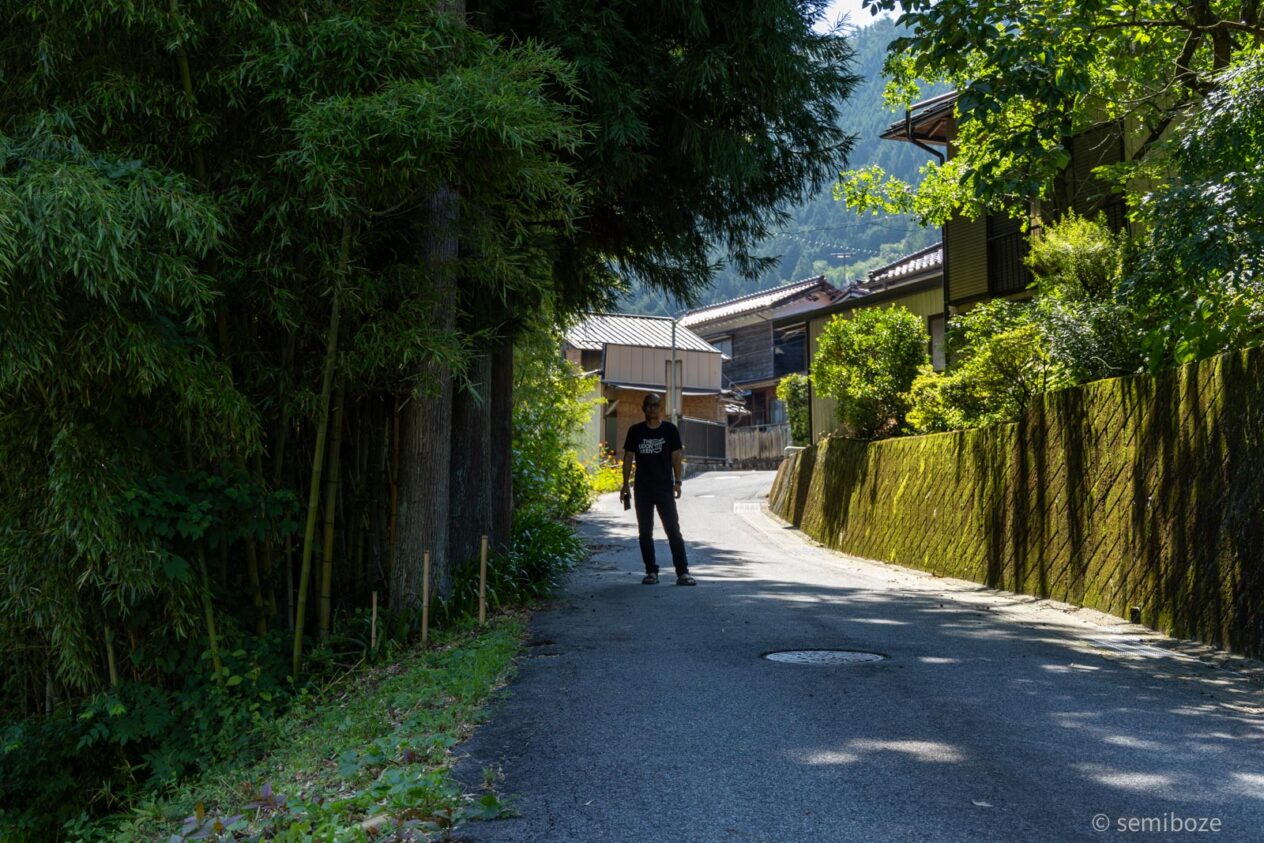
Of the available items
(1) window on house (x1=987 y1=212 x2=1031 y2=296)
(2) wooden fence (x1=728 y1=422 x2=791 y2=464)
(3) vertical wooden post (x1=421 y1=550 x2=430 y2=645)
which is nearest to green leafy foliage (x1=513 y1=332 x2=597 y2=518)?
(3) vertical wooden post (x1=421 y1=550 x2=430 y2=645)

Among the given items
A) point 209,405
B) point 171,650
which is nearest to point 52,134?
point 209,405

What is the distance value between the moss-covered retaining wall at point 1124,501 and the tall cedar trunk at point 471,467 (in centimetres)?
523

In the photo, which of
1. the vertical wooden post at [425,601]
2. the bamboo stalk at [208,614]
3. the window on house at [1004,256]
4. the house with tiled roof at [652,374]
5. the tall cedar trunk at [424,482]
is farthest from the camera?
the house with tiled roof at [652,374]

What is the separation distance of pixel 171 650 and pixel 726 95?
6055 millimetres

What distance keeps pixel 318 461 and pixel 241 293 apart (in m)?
1.17

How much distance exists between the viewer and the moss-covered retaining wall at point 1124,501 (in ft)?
22.9

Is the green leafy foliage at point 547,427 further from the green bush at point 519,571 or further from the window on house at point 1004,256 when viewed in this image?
the window on house at point 1004,256

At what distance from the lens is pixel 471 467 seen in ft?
33.2

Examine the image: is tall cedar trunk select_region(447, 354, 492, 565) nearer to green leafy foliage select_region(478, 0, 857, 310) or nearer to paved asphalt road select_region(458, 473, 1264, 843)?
paved asphalt road select_region(458, 473, 1264, 843)

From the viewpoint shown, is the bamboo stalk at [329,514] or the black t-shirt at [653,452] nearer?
the bamboo stalk at [329,514]

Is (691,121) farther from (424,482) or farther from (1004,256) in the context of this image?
(1004,256)

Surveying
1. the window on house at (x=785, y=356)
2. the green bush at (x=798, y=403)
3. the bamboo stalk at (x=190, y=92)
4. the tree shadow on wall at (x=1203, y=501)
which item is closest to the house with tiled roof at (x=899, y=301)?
the green bush at (x=798, y=403)

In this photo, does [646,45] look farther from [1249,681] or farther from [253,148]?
[1249,681]

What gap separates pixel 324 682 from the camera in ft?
23.5
